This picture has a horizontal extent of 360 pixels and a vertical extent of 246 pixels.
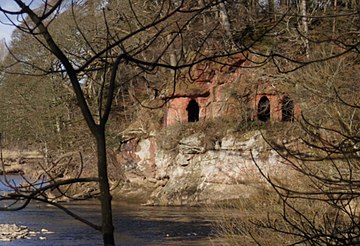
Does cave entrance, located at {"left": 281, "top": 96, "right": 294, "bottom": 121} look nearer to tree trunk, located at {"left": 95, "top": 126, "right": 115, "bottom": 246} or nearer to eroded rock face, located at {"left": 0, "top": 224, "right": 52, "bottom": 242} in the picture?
eroded rock face, located at {"left": 0, "top": 224, "right": 52, "bottom": 242}

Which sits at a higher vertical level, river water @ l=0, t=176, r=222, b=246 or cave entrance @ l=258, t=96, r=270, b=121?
cave entrance @ l=258, t=96, r=270, b=121

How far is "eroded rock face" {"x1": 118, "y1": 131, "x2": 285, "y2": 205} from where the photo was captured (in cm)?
2975

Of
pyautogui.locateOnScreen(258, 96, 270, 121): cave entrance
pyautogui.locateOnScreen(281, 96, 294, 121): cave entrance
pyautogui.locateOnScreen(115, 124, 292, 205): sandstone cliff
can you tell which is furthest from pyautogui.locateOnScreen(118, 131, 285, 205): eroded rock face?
pyautogui.locateOnScreen(258, 96, 270, 121): cave entrance

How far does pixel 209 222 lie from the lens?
922 inches

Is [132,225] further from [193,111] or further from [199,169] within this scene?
[193,111]

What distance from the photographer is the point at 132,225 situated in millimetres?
23656

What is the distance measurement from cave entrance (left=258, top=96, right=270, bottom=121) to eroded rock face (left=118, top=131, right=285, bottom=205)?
1.99 m

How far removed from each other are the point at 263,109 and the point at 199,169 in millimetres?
4295

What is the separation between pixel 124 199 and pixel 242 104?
776 cm

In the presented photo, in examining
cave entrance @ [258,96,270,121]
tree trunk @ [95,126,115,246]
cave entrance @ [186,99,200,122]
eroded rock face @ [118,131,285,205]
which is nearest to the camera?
tree trunk @ [95,126,115,246]

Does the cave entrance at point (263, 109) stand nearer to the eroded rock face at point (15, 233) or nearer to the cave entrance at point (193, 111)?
the cave entrance at point (193, 111)

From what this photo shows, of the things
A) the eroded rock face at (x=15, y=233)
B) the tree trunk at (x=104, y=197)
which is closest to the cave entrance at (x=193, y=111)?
the eroded rock face at (x=15, y=233)

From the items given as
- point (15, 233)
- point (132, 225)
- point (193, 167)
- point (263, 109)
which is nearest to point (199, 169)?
point (193, 167)

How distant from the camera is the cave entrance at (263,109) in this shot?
3261cm
